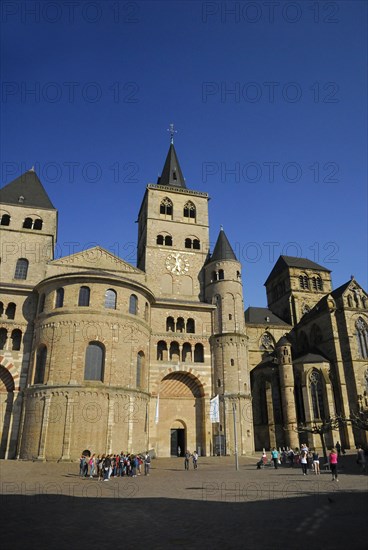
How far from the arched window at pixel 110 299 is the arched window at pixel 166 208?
1704 centimetres

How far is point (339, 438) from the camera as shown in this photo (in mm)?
40531

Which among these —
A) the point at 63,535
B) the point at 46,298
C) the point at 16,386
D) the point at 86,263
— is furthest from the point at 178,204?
the point at 63,535

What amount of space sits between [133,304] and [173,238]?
1368cm

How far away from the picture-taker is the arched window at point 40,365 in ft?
105

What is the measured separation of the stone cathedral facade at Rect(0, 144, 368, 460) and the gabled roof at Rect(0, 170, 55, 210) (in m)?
0.18

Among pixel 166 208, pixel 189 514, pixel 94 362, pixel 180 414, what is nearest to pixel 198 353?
pixel 180 414

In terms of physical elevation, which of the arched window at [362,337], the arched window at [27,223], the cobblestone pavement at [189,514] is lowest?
the cobblestone pavement at [189,514]

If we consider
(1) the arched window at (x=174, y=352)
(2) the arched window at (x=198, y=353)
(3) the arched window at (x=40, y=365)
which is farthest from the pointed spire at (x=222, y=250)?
(3) the arched window at (x=40, y=365)

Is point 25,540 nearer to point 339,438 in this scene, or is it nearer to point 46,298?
point 46,298

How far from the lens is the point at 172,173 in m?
53.8

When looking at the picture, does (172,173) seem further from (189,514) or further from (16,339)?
(189,514)

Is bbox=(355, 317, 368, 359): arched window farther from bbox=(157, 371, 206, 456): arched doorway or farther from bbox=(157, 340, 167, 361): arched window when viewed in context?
bbox=(157, 340, 167, 361): arched window

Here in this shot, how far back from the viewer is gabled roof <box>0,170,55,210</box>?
4284 centimetres

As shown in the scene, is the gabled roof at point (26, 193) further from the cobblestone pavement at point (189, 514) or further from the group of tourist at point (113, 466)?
the cobblestone pavement at point (189, 514)
